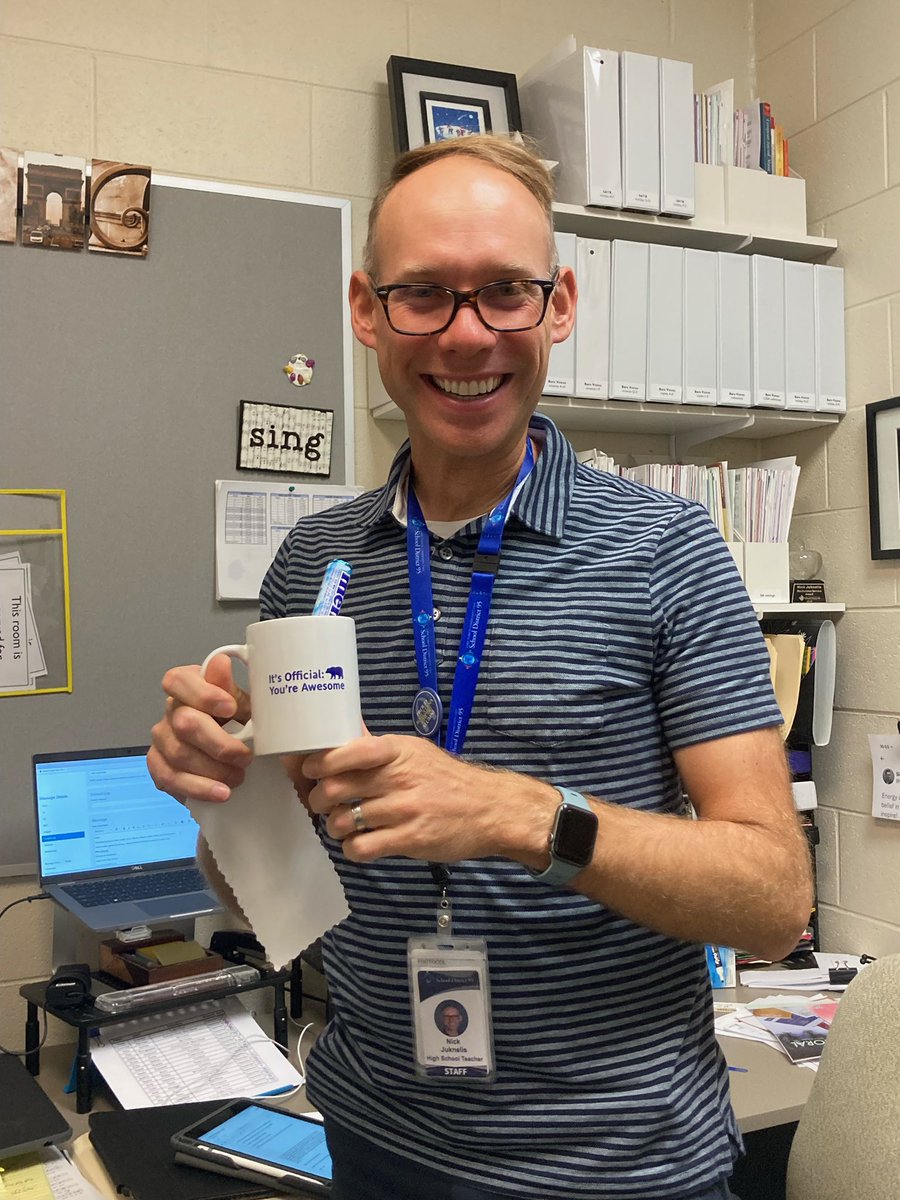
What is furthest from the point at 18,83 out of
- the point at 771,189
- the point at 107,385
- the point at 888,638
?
the point at 888,638

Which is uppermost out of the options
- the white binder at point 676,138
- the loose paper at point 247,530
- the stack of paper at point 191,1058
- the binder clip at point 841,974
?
the white binder at point 676,138

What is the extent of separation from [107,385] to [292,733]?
1.52 metres

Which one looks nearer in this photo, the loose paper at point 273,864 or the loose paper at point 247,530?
the loose paper at point 273,864

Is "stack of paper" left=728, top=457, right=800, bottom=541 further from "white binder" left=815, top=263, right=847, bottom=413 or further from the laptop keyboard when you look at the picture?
the laptop keyboard

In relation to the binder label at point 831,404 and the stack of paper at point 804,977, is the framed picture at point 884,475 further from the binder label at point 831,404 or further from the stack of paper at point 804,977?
the stack of paper at point 804,977

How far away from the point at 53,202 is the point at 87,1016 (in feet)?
4.74

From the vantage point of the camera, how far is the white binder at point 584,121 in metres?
2.19

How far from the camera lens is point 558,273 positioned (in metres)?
1.08

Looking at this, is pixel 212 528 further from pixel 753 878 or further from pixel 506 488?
pixel 753 878

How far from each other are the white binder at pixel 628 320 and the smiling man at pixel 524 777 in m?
1.21

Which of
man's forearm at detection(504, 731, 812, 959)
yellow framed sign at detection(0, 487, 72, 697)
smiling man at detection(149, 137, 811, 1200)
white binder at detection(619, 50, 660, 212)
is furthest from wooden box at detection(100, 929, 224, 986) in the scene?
white binder at detection(619, 50, 660, 212)

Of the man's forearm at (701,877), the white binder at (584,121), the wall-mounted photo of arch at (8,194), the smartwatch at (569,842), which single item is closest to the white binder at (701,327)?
the white binder at (584,121)

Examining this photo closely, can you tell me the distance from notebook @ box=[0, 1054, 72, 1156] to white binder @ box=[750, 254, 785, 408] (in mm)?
1939

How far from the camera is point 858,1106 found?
127 cm
